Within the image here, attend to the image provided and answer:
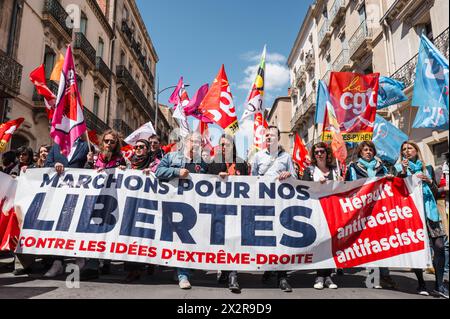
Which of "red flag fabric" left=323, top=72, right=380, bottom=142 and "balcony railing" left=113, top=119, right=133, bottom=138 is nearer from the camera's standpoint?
"red flag fabric" left=323, top=72, right=380, bottom=142

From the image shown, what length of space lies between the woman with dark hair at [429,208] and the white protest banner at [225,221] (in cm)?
12

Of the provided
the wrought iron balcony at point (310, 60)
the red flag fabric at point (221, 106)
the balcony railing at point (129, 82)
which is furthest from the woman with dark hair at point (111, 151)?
the wrought iron balcony at point (310, 60)

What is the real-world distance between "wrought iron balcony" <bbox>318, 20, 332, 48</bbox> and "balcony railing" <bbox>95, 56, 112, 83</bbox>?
48.6 feet

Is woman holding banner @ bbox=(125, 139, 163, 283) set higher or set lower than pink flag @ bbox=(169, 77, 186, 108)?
lower

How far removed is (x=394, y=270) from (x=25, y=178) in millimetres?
5904

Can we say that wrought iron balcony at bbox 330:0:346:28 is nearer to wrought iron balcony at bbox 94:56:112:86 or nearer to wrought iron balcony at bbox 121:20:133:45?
wrought iron balcony at bbox 121:20:133:45

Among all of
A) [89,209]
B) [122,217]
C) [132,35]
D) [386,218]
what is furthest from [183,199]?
[132,35]

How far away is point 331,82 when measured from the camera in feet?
21.2

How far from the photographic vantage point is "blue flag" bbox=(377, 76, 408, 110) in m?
8.46

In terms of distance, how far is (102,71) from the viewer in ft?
61.0

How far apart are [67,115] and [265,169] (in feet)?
9.53

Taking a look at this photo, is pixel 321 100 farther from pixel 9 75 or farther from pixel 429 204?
pixel 9 75

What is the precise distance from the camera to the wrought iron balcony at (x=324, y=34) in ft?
73.0

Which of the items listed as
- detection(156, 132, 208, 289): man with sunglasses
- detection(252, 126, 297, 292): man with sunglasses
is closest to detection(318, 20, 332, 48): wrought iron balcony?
detection(252, 126, 297, 292): man with sunglasses
